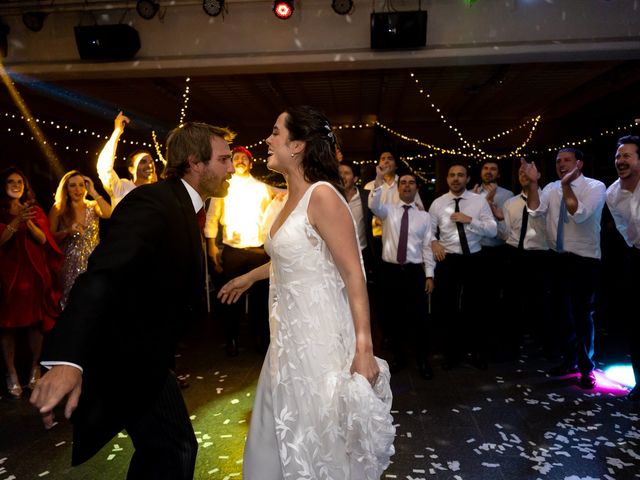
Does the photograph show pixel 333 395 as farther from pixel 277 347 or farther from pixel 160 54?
pixel 160 54

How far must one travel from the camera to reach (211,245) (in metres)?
4.43

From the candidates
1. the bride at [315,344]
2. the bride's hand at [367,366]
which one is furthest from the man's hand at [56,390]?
the bride's hand at [367,366]

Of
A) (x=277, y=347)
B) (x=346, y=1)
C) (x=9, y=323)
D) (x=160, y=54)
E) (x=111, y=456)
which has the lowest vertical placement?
(x=111, y=456)

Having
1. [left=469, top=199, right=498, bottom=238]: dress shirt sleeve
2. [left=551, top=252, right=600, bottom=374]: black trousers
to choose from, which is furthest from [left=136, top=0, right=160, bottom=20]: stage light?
[left=551, top=252, right=600, bottom=374]: black trousers

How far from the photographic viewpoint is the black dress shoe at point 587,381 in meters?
3.44

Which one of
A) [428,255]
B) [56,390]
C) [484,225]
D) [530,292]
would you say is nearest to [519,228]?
[530,292]

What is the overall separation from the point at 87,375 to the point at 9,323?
2.66 meters

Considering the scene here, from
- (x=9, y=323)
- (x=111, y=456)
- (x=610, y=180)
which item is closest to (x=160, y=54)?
(x=9, y=323)

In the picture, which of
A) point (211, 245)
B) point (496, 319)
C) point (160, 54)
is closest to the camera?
point (211, 245)

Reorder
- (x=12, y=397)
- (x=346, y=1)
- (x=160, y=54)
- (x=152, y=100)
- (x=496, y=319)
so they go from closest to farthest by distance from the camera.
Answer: (x=12, y=397)
(x=496, y=319)
(x=346, y=1)
(x=160, y=54)
(x=152, y=100)

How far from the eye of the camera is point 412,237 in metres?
3.90

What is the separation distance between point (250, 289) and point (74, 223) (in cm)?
159

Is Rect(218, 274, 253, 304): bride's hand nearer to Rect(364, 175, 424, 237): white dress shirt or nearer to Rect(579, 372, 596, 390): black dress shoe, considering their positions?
Rect(364, 175, 424, 237): white dress shirt

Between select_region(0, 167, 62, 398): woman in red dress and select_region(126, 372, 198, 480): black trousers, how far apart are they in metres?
2.48
